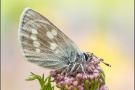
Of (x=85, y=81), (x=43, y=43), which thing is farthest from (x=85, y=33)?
(x=85, y=81)

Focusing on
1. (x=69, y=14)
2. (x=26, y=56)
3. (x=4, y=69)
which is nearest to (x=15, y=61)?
(x=4, y=69)

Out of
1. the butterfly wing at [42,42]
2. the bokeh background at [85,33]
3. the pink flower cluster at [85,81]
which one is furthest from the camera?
the bokeh background at [85,33]

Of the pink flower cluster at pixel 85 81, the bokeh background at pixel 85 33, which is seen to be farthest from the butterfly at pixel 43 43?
the bokeh background at pixel 85 33

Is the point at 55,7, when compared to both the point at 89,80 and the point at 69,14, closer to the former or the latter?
the point at 69,14

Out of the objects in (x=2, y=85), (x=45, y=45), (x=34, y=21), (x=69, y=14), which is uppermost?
(x=69, y=14)

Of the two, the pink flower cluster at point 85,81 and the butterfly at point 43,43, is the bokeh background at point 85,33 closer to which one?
the butterfly at point 43,43

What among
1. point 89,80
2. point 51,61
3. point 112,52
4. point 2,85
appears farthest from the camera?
point 112,52
